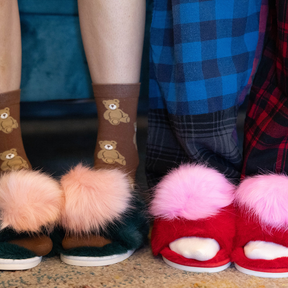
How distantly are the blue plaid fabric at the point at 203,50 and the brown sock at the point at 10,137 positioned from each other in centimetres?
32

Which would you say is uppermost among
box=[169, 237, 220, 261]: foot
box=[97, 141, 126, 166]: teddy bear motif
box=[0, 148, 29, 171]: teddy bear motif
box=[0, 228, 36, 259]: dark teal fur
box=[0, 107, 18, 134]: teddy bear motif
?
box=[0, 107, 18, 134]: teddy bear motif

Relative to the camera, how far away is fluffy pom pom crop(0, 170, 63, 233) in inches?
21.0

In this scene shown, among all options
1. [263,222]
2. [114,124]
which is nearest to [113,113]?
[114,124]

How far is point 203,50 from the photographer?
59 cm

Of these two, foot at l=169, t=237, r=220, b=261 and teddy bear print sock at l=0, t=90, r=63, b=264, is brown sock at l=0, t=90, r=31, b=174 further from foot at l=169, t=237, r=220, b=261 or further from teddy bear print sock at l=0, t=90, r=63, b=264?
foot at l=169, t=237, r=220, b=261

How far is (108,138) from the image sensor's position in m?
0.67

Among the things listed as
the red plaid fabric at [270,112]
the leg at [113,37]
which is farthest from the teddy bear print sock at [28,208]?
the red plaid fabric at [270,112]

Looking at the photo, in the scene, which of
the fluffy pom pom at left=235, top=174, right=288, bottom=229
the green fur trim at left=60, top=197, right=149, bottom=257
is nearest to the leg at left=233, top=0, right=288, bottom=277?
the fluffy pom pom at left=235, top=174, right=288, bottom=229

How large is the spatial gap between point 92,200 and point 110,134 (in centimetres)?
17

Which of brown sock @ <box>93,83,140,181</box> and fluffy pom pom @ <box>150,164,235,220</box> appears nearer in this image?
fluffy pom pom @ <box>150,164,235,220</box>

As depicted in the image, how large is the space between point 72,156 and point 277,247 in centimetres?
60

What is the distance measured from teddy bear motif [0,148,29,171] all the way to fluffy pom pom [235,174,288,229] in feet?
1.44

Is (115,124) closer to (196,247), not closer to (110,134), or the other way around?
(110,134)

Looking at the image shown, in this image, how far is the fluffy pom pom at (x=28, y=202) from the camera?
1.75 feet
